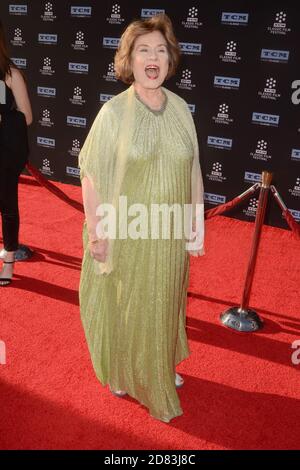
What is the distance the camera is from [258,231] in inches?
133

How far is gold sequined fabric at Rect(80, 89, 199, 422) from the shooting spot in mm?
2059

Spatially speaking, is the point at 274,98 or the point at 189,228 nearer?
the point at 189,228

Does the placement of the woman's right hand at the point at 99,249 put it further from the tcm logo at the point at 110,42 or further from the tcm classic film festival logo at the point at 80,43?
the tcm classic film festival logo at the point at 80,43

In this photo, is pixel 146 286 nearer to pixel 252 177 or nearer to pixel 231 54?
pixel 252 177

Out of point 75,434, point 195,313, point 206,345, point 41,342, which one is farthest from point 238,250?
point 75,434

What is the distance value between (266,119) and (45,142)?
317 cm

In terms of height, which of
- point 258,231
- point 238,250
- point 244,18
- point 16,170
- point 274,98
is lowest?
point 238,250

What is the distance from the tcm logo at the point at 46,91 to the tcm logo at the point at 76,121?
40 centimetres

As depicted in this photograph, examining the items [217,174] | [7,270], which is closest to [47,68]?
[217,174]

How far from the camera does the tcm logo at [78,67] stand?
611 cm

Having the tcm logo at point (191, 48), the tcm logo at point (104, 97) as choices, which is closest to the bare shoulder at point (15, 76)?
the tcm logo at point (191, 48)

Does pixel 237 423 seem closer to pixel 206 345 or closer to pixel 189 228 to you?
pixel 206 345

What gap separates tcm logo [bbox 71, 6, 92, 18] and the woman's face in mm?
4358
